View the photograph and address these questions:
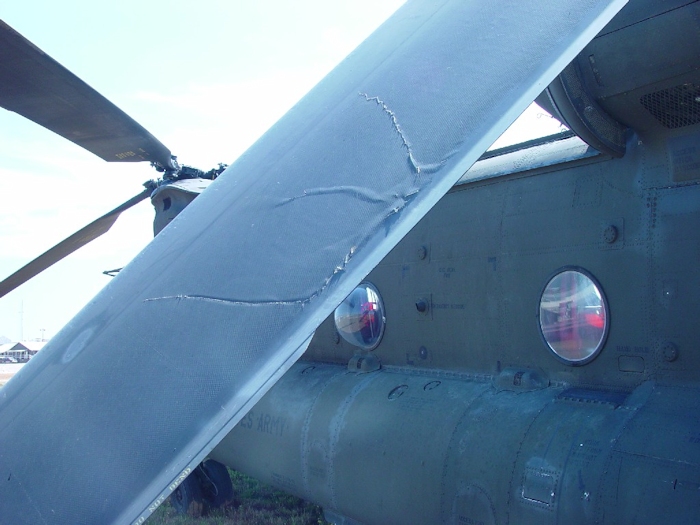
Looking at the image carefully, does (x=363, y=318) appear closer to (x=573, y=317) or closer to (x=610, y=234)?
(x=573, y=317)

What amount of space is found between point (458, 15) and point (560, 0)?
0.90 ft

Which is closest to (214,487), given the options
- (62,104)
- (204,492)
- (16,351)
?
(204,492)

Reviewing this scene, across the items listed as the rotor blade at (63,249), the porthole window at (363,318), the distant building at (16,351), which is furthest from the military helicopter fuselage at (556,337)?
the distant building at (16,351)

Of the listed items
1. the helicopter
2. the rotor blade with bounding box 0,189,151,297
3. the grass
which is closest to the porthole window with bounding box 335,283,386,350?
the helicopter

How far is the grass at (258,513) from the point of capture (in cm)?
618

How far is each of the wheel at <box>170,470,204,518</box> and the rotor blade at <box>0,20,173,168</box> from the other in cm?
355

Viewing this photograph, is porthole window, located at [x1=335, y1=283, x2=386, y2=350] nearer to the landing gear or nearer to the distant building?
the landing gear

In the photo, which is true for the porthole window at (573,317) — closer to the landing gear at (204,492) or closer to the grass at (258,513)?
the grass at (258,513)

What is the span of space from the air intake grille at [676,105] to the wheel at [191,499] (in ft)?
18.4

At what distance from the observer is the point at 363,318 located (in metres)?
5.35

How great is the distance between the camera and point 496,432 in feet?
12.2

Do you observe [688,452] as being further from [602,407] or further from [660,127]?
[660,127]

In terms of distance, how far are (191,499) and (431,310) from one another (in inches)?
147

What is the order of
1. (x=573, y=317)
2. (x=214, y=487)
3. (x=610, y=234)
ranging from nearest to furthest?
1. (x=610, y=234)
2. (x=573, y=317)
3. (x=214, y=487)
